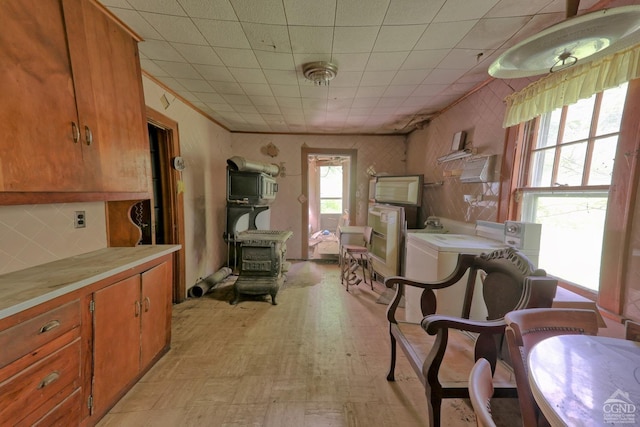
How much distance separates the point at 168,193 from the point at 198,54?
1525 mm

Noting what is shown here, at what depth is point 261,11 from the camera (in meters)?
1.49

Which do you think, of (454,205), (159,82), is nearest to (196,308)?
(159,82)

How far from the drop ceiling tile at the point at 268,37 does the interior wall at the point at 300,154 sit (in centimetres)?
261

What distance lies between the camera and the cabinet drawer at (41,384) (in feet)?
2.98

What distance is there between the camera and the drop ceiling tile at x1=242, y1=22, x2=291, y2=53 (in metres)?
1.64

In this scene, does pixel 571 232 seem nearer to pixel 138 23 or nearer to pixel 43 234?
pixel 138 23

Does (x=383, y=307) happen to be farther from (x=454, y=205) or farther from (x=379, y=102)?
(x=379, y=102)

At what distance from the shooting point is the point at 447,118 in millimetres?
3096

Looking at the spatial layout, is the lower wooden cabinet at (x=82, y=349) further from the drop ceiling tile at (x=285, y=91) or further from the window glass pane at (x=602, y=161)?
the window glass pane at (x=602, y=161)

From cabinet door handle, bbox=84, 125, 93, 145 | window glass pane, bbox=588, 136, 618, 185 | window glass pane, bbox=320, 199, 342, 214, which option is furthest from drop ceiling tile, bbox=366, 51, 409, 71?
window glass pane, bbox=320, 199, 342, 214

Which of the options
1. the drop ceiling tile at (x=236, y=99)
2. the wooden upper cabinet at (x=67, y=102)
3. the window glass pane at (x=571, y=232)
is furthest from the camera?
the drop ceiling tile at (x=236, y=99)

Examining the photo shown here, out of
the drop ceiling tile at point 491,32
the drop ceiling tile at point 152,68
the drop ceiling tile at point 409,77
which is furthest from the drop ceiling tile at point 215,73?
the drop ceiling tile at point 491,32

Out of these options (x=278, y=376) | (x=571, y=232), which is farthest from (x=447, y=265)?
(x=278, y=376)

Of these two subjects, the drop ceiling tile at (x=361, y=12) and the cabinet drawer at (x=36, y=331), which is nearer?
the cabinet drawer at (x=36, y=331)
